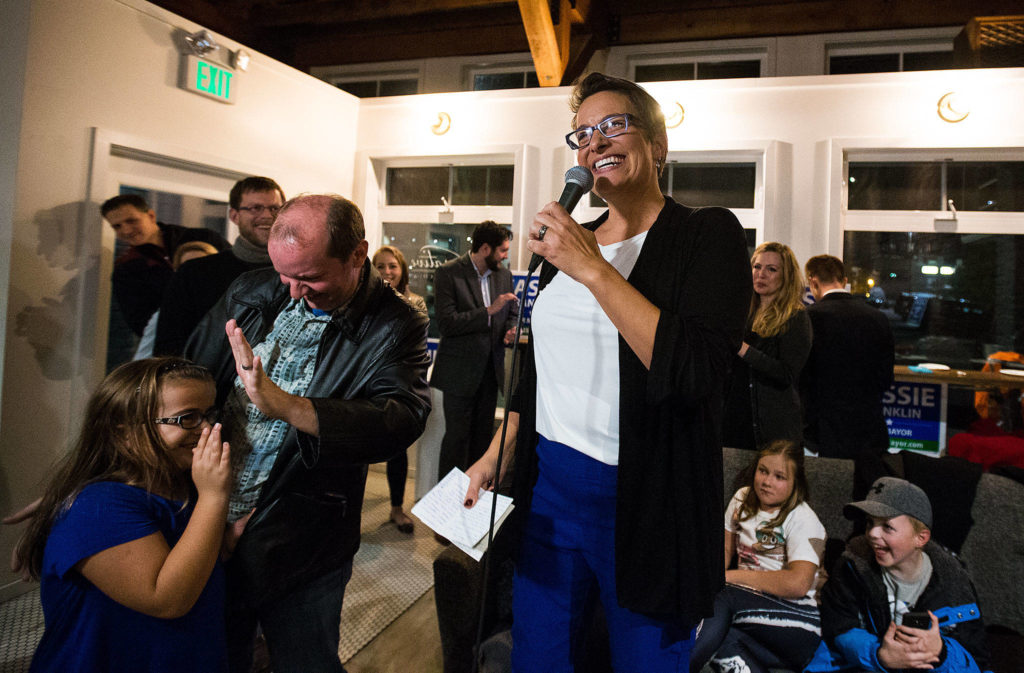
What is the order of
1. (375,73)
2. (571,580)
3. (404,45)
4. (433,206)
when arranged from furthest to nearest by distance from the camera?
(375,73)
(404,45)
(433,206)
(571,580)

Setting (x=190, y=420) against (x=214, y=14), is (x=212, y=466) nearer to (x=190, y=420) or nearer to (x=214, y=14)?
(x=190, y=420)

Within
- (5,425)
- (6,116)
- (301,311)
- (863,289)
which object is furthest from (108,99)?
(863,289)

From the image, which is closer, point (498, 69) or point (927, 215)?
point (927, 215)

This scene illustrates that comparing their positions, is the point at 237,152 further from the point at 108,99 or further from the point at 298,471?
the point at 298,471

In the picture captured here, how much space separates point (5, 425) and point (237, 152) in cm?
194

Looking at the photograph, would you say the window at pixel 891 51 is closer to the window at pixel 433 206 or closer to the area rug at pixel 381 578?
the window at pixel 433 206

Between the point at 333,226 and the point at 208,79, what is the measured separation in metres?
2.98

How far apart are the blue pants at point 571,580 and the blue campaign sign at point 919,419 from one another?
3.60 meters

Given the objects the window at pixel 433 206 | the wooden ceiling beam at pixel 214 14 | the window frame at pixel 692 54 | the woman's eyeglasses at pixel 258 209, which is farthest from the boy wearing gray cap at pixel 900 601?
the wooden ceiling beam at pixel 214 14

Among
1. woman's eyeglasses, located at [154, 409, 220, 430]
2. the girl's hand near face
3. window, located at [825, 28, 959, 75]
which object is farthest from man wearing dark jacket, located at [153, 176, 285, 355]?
window, located at [825, 28, 959, 75]

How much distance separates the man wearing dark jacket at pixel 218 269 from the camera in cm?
209

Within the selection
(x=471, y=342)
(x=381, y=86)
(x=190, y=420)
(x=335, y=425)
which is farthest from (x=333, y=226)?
(x=381, y=86)

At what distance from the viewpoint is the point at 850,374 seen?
297cm

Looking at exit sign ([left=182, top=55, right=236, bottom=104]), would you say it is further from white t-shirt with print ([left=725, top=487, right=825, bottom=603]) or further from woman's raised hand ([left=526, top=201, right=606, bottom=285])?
white t-shirt with print ([left=725, top=487, right=825, bottom=603])
